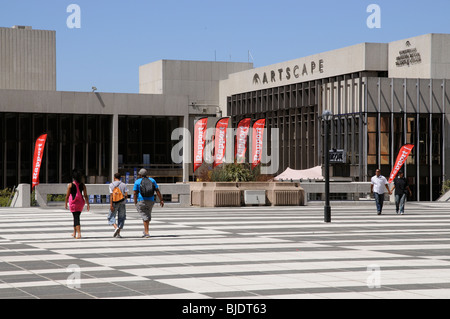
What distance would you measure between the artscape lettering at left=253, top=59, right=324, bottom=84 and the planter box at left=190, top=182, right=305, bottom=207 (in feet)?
114

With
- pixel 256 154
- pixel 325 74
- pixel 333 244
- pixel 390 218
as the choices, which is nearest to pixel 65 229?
pixel 333 244

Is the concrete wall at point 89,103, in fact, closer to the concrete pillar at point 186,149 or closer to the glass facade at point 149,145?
the concrete pillar at point 186,149

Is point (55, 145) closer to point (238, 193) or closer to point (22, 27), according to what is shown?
point (22, 27)

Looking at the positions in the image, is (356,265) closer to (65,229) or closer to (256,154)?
(65,229)

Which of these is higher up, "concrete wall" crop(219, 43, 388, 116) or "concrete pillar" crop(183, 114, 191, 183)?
"concrete wall" crop(219, 43, 388, 116)

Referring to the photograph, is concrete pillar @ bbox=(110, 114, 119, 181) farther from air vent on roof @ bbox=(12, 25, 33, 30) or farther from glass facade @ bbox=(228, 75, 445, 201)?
glass facade @ bbox=(228, 75, 445, 201)

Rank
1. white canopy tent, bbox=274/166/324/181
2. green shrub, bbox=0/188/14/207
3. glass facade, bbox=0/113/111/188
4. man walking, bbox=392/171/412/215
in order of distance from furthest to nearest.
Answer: glass facade, bbox=0/113/111/188
white canopy tent, bbox=274/166/324/181
green shrub, bbox=0/188/14/207
man walking, bbox=392/171/412/215

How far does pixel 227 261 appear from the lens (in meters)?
14.3

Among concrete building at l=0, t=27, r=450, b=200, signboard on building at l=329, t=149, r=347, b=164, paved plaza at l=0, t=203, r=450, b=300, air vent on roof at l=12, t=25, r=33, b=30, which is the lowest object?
paved plaza at l=0, t=203, r=450, b=300

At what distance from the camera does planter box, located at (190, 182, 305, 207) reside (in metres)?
37.5

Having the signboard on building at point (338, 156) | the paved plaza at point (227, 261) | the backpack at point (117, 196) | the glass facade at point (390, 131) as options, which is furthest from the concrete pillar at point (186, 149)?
the backpack at point (117, 196)

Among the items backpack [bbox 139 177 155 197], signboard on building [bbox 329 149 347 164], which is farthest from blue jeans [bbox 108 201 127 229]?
signboard on building [bbox 329 149 347 164]

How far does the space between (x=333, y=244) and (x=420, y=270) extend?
5.03 m

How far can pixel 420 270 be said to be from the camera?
13.0 meters
